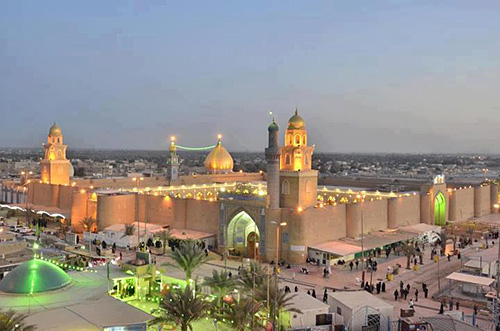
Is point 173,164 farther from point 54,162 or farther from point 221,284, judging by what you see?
point 221,284

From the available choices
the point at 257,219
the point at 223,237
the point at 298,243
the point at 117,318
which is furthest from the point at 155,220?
the point at 117,318

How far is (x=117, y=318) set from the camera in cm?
1538

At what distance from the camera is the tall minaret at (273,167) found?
29672 millimetres

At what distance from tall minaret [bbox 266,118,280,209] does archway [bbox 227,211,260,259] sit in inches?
90.4

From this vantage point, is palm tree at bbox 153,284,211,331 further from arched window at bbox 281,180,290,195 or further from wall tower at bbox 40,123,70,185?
wall tower at bbox 40,123,70,185

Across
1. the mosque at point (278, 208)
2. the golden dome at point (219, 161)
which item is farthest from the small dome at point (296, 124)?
the golden dome at point (219, 161)

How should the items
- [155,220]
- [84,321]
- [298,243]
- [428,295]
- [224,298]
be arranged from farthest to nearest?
[155,220], [298,243], [428,295], [224,298], [84,321]

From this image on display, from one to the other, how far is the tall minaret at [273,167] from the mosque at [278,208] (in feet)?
0.19

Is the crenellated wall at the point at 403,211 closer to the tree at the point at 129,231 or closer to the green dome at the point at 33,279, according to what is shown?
the tree at the point at 129,231

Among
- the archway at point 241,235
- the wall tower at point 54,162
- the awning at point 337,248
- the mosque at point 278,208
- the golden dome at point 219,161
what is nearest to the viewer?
the awning at point 337,248

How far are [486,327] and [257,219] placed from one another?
543 inches

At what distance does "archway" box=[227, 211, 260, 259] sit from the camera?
31203mm

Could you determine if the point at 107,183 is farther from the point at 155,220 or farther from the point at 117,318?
the point at 117,318

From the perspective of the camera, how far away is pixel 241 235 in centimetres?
3164
